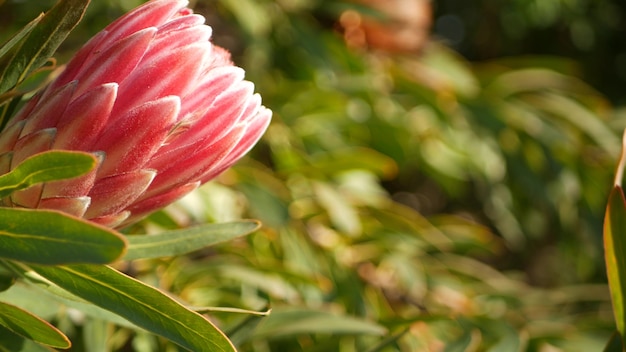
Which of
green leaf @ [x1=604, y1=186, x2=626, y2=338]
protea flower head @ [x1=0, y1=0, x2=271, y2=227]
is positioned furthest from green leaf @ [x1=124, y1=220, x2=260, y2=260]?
green leaf @ [x1=604, y1=186, x2=626, y2=338]

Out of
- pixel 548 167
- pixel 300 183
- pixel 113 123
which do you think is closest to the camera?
pixel 113 123

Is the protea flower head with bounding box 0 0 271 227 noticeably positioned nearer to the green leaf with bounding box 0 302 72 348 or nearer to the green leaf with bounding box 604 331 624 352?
the green leaf with bounding box 0 302 72 348

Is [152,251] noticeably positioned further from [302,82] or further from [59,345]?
[302,82]

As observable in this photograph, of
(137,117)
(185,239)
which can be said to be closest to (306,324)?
(185,239)

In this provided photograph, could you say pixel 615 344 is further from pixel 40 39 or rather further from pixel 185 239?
pixel 40 39

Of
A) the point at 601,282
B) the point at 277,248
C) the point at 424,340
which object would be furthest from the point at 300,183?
the point at 601,282

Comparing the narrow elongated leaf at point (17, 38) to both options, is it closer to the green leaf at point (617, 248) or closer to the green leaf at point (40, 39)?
the green leaf at point (40, 39)
